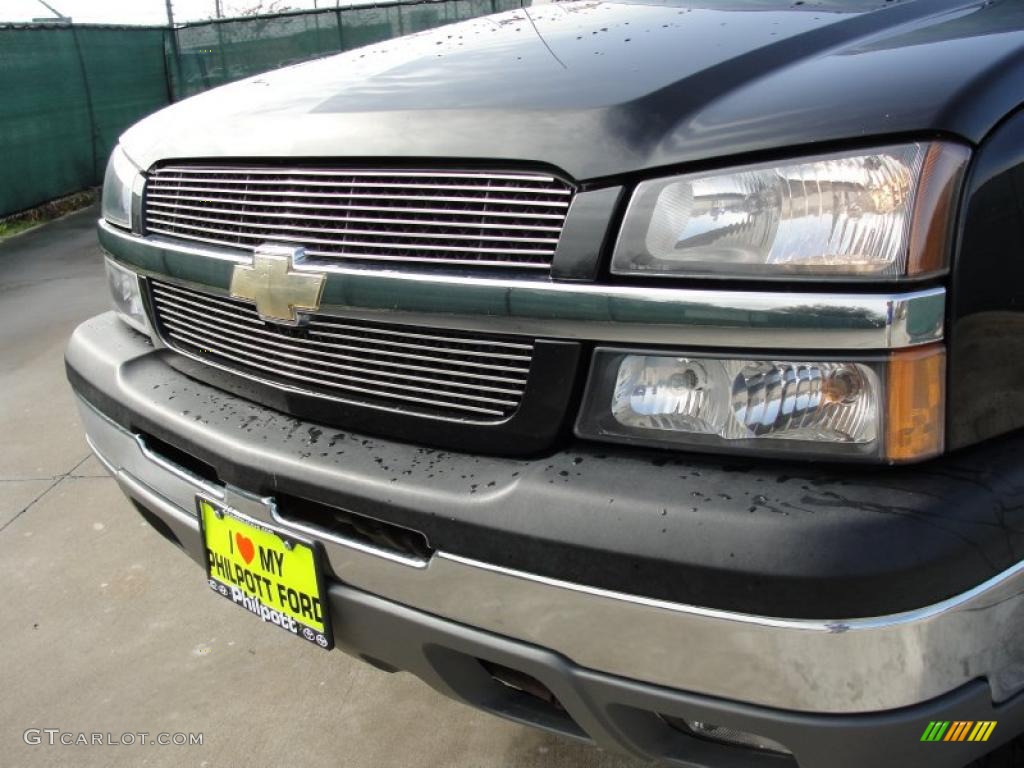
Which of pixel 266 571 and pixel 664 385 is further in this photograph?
pixel 266 571

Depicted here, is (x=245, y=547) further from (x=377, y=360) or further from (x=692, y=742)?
(x=692, y=742)

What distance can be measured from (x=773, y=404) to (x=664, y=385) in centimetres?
16

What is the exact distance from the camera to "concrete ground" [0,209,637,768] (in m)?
2.39

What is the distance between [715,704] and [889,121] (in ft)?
2.74

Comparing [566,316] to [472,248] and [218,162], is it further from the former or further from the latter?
[218,162]

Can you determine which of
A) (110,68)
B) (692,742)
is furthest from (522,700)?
(110,68)

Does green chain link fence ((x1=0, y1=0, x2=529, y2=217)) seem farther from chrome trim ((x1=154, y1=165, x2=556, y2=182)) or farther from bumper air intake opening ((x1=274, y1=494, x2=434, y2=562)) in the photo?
bumper air intake opening ((x1=274, y1=494, x2=434, y2=562))

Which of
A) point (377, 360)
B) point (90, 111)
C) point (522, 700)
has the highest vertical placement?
point (377, 360)

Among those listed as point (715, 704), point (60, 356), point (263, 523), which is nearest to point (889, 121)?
point (715, 704)

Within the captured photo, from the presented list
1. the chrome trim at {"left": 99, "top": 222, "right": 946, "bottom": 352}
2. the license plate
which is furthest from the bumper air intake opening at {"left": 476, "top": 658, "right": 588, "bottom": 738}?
the chrome trim at {"left": 99, "top": 222, "right": 946, "bottom": 352}

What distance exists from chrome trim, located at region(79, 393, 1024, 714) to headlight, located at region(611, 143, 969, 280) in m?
0.47

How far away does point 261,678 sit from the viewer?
105 inches

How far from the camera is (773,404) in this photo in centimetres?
143

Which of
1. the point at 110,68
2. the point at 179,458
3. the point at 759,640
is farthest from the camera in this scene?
the point at 110,68
